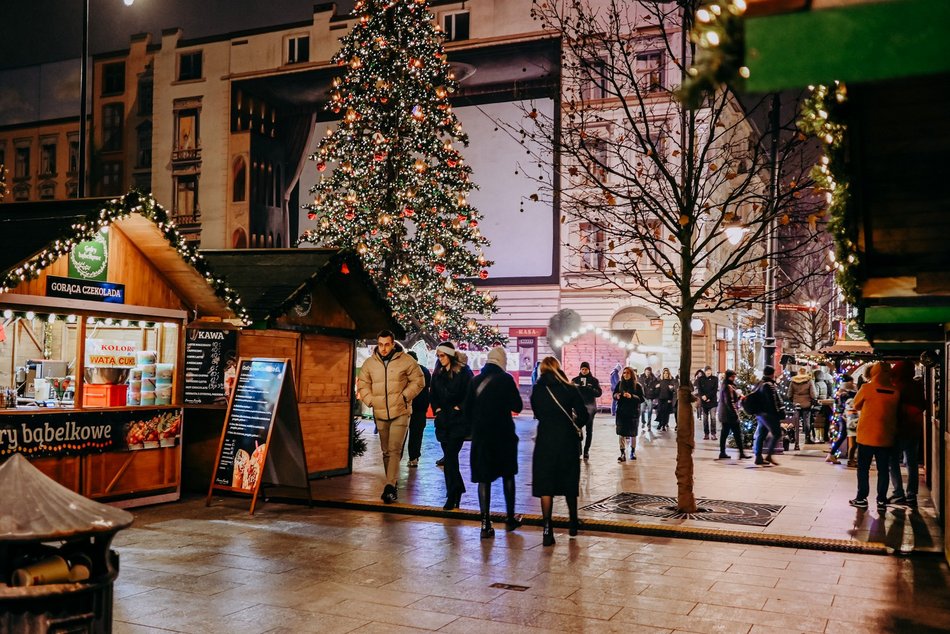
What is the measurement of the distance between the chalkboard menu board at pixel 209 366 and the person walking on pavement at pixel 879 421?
7.90m

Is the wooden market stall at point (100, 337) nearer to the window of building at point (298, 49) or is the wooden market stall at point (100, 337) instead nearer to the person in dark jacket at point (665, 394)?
the person in dark jacket at point (665, 394)

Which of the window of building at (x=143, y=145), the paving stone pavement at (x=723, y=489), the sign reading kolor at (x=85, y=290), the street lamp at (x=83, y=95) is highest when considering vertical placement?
the window of building at (x=143, y=145)

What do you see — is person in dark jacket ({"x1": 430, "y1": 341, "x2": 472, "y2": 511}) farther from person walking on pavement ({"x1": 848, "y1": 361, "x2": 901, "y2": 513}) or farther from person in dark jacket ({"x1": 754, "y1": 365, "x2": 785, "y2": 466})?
person in dark jacket ({"x1": 754, "y1": 365, "x2": 785, "y2": 466})

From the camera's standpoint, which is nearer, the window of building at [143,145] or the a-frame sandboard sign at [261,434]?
the a-frame sandboard sign at [261,434]

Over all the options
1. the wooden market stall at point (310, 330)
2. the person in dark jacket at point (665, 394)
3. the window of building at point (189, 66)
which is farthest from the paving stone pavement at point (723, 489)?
the window of building at point (189, 66)

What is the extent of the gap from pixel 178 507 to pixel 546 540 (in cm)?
469

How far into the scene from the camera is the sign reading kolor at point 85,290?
9.61m

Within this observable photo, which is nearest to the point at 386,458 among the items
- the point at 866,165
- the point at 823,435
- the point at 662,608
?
the point at 662,608

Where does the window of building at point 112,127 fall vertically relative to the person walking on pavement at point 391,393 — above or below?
above

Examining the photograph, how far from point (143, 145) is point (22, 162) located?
11733mm

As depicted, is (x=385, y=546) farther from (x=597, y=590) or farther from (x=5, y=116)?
(x=5, y=116)

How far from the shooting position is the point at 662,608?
654cm

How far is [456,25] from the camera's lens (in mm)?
40969

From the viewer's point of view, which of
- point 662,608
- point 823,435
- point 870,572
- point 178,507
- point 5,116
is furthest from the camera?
point 5,116
